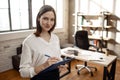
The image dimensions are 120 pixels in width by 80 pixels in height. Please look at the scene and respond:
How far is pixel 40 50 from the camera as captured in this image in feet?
3.82

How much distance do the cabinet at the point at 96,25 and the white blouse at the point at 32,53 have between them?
11.7ft

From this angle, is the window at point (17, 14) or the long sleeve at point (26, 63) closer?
the long sleeve at point (26, 63)

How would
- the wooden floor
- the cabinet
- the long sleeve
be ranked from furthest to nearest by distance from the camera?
1. the cabinet
2. the wooden floor
3. the long sleeve

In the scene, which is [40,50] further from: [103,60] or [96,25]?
[96,25]

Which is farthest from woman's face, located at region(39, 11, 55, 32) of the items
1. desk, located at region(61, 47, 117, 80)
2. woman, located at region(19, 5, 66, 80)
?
desk, located at region(61, 47, 117, 80)

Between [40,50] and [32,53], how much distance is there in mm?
69

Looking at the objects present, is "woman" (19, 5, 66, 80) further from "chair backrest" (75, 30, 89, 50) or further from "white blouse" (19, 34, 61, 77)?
"chair backrest" (75, 30, 89, 50)

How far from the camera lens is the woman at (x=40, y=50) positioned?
1.11 m

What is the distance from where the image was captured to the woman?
43.7 inches

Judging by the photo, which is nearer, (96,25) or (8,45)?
(8,45)

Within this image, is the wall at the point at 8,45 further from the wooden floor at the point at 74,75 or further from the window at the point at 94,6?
the window at the point at 94,6

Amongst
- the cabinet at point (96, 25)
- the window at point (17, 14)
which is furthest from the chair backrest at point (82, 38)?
the window at point (17, 14)

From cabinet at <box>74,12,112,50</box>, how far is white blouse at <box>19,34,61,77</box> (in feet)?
11.7

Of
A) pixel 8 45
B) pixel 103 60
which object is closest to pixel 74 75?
pixel 103 60
